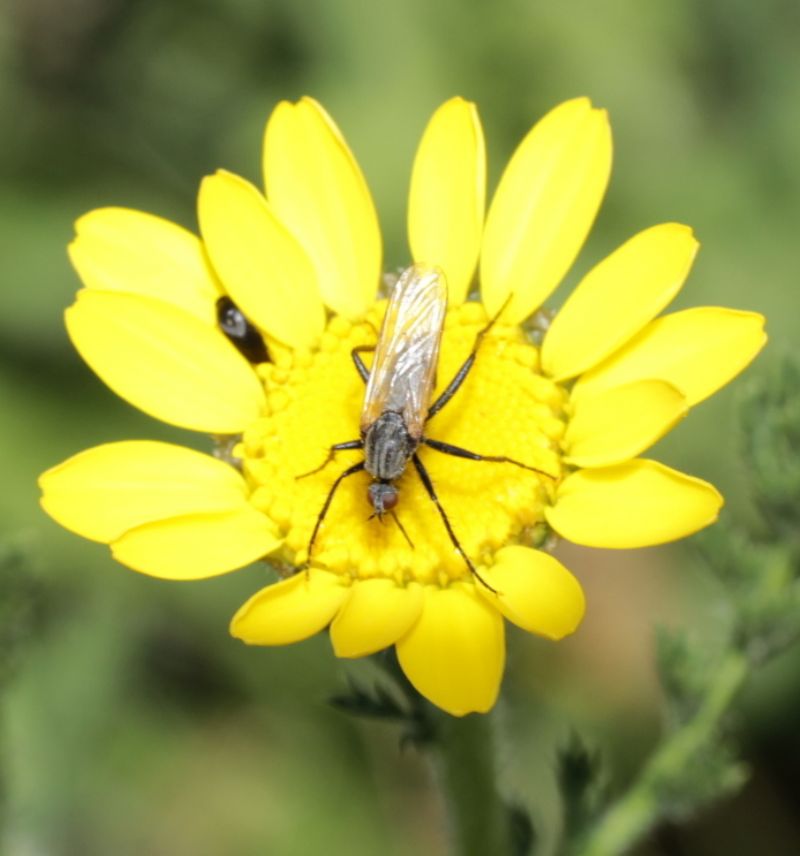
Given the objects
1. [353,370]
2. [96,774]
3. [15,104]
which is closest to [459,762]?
[353,370]

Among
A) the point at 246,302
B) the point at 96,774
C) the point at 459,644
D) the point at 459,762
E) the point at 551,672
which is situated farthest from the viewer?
the point at 551,672

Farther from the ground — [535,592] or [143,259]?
[143,259]

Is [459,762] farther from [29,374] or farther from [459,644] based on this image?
[29,374]

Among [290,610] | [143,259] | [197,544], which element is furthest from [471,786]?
[143,259]

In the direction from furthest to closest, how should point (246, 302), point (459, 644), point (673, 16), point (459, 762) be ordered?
1. point (673, 16)
2. point (246, 302)
3. point (459, 762)
4. point (459, 644)

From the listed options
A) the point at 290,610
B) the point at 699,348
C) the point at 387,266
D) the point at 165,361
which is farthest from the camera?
the point at 387,266

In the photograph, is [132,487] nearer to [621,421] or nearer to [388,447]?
[388,447]

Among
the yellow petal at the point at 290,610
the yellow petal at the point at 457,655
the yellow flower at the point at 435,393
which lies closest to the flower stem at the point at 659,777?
the yellow flower at the point at 435,393
